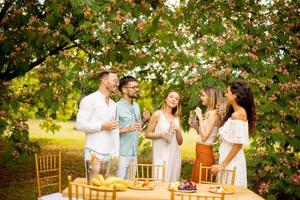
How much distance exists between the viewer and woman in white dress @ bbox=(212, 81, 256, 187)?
5535mm

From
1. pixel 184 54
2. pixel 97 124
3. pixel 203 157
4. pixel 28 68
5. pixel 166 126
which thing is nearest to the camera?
pixel 97 124

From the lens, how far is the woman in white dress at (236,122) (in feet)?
18.2

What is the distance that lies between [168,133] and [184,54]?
210cm

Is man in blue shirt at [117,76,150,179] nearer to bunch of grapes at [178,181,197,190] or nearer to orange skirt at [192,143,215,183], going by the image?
orange skirt at [192,143,215,183]

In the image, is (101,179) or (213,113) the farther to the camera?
(213,113)

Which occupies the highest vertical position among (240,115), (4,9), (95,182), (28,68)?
(4,9)

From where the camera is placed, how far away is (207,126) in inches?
233

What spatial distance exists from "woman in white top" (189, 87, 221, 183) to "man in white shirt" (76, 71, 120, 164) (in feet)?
3.19

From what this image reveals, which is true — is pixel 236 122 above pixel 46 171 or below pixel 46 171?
above

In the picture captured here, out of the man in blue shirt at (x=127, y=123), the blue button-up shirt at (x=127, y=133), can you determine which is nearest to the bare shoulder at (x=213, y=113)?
Answer: the man in blue shirt at (x=127, y=123)

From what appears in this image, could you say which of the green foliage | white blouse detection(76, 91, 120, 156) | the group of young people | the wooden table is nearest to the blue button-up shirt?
the group of young people

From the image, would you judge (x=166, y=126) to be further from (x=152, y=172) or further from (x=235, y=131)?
(x=235, y=131)

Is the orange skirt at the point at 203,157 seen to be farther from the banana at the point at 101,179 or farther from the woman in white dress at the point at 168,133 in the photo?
the banana at the point at 101,179

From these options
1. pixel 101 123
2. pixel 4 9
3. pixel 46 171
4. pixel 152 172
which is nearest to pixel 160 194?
pixel 101 123
